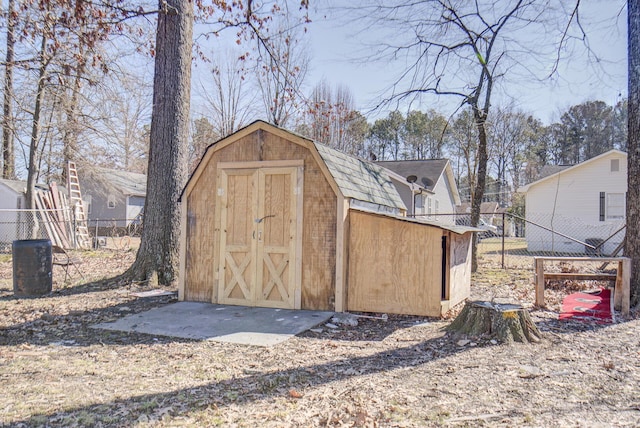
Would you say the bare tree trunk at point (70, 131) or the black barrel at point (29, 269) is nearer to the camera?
the black barrel at point (29, 269)

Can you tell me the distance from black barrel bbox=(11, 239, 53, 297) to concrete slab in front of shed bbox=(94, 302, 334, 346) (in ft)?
9.45

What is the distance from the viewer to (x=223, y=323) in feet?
19.9

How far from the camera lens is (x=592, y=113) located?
128 ft

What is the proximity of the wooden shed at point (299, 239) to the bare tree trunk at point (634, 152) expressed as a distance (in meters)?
2.74

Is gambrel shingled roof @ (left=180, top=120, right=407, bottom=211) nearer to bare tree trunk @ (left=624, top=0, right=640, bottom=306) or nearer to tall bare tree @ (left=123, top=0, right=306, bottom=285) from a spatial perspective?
tall bare tree @ (left=123, top=0, right=306, bottom=285)

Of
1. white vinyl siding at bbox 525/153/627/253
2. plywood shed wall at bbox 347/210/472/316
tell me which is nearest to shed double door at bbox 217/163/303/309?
plywood shed wall at bbox 347/210/472/316

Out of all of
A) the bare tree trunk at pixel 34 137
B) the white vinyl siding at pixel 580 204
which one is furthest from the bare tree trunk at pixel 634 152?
the bare tree trunk at pixel 34 137

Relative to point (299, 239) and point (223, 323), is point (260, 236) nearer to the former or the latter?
point (299, 239)

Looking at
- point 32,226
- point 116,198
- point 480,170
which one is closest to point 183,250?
point 480,170

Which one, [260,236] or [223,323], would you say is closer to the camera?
[223,323]

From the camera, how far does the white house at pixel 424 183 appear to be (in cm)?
2311

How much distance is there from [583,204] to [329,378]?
1969 centimetres

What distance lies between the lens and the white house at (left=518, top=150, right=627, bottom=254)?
1909 cm

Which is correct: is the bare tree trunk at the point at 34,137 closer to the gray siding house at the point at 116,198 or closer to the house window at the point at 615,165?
the gray siding house at the point at 116,198
